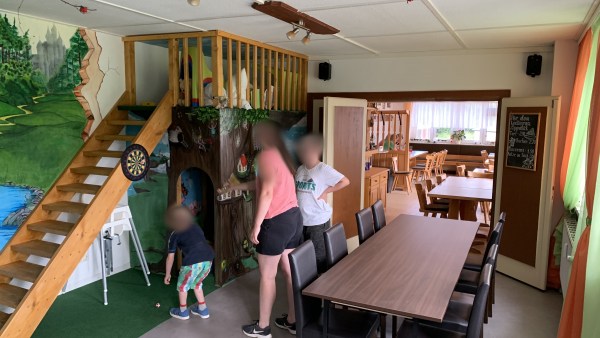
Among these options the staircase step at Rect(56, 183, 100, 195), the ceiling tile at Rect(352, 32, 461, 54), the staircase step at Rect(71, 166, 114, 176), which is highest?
the ceiling tile at Rect(352, 32, 461, 54)

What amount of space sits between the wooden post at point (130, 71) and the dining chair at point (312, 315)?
290cm

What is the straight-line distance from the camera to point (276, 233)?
331 centimetres

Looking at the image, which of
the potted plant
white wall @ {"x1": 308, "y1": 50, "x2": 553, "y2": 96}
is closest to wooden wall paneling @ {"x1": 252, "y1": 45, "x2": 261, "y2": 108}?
white wall @ {"x1": 308, "y1": 50, "x2": 553, "y2": 96}

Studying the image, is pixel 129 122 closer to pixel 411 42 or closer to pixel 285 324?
pixel 285 324

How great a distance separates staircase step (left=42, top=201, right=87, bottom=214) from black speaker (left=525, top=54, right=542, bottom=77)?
4660mm

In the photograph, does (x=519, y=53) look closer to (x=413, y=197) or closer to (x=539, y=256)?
(x=539, y=256)

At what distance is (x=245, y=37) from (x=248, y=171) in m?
1.37

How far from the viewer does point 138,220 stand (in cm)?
501

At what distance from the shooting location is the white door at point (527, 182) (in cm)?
455


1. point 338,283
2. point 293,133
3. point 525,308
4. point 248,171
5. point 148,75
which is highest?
point 148,75

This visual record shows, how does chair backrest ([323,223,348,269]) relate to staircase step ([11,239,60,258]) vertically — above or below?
above

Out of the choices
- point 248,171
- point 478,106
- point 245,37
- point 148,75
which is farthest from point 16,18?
point 478,106

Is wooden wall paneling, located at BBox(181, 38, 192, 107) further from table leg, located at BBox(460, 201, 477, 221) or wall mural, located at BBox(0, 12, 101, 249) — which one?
table leg, located at BBox(460, 201, 477, 221)

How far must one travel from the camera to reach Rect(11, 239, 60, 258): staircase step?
3578 mm
